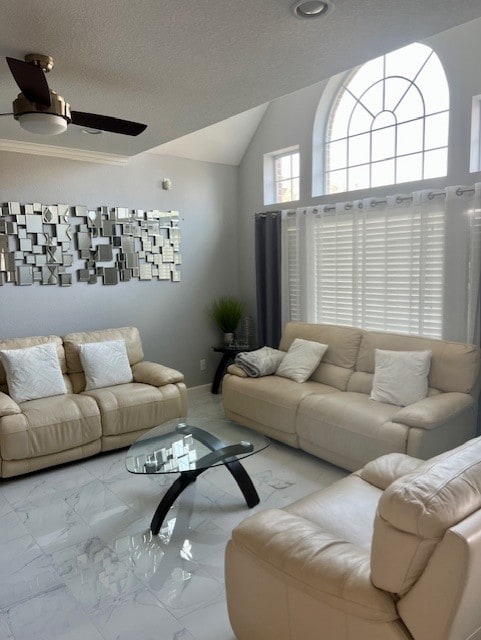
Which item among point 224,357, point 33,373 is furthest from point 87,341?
point 224,357

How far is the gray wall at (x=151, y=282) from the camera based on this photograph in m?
4.18

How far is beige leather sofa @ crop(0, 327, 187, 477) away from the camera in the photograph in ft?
10.7

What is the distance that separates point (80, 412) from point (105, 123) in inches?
80.2

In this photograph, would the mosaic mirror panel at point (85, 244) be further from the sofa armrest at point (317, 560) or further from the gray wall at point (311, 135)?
the sofa armrest at point (317, 560)

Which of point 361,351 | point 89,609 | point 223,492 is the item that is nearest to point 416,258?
point 361,351

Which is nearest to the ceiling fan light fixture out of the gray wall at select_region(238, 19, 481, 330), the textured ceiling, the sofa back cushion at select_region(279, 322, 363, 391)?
the textured ceiling

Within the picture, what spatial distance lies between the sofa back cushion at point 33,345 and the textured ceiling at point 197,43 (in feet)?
5.97

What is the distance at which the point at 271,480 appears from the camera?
3266mm

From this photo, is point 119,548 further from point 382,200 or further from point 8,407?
point 382,200

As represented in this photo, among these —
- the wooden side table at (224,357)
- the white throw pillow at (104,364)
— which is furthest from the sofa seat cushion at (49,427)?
the wooden side table at (224,357)

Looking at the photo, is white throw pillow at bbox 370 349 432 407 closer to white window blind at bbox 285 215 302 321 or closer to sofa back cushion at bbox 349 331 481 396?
sofa back cushion at bbox 349 331 481 396

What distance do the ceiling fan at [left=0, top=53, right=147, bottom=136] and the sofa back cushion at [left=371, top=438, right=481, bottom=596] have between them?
219 cm

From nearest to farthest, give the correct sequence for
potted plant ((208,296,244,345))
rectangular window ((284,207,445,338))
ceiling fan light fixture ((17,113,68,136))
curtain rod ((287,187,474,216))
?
ceiling fan light fixture ((17,113,68,136))
curtain rod ((287,187,474,216))
rectangular window ((284,207,445,338))
potted plant ((208,296,244,345))

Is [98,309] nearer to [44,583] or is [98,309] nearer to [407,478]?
[44,583]
